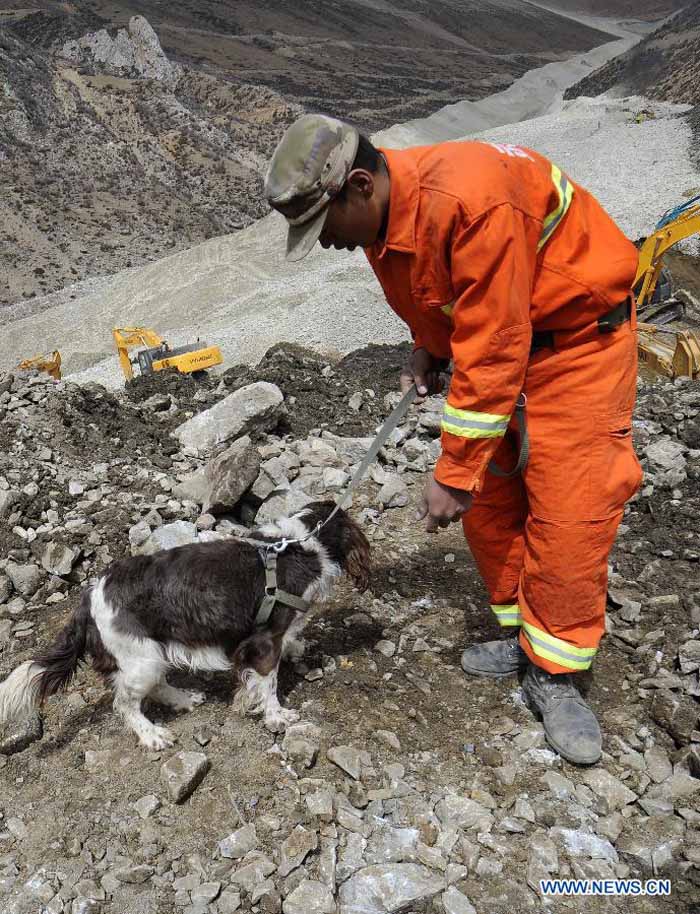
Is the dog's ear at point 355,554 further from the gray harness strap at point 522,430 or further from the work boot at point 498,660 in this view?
the gray harness strap at point 522,430

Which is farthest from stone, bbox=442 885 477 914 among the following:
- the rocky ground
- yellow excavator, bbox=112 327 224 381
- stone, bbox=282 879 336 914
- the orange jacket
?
yellow excavator, bbox=112 327 224 381

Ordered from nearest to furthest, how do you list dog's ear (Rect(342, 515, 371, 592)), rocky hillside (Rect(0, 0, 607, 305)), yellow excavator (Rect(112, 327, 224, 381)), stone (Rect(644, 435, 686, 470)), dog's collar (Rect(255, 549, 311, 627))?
1. dog's collar (Rect(255, 549, 311, 627))
2. dog's ear (Rect(342, 515, 371, 592))
3. stone (Rect(644, 435, 686, 470))
4. yellow excavator (Rect(112, 327, 224, 381))
5. rocky hillside (Rect(0, 0, 607, 305))

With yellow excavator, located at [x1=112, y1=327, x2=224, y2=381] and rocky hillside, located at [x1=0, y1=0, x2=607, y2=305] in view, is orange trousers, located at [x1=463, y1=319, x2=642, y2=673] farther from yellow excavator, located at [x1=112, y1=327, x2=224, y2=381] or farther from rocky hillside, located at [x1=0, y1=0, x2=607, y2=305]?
rocky hillside, located at [x1=0, y1=0, x2=607, y2=305]

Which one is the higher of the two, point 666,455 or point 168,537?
point 666,455

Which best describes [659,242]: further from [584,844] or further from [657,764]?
[584,844]

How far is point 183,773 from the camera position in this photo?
3039 millimetres

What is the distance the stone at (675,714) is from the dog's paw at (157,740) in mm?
2253

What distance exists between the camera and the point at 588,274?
254cm

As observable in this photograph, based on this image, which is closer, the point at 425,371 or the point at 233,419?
the point at 425,371

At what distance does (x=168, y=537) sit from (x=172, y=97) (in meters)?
45.5

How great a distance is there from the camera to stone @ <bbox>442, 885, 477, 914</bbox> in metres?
2.47

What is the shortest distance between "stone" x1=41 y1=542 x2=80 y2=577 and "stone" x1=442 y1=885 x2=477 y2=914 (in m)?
3.21

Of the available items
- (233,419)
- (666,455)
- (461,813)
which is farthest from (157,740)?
(666,455)

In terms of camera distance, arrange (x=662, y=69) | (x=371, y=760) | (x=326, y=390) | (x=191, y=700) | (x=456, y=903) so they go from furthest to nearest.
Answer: (x=662, y=69) < (x=326, y=390) < (x=191, y=700) < (x=371, y=760) < (x=456, y=903)
